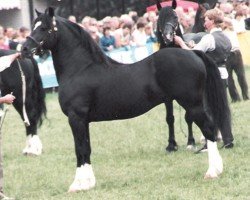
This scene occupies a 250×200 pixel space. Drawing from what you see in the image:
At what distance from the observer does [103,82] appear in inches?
378

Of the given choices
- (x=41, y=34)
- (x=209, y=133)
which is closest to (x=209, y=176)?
(x=209, y=133)

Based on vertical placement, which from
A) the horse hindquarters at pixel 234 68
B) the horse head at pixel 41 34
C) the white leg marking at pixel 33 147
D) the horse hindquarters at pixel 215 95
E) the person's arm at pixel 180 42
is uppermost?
the horse head at pixel 41 34

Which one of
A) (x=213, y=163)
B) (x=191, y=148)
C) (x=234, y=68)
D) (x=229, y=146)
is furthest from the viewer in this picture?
(x=234, y=68)

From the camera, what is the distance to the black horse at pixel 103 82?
31.4 ft

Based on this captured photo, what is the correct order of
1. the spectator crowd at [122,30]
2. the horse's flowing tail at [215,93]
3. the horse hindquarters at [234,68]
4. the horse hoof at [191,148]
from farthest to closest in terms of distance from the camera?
the spectator crowd at [122,30]
the horse hindquarters at [234,68]
the horse hoof at [191,148]
the horse's flowing tail at [215,93]

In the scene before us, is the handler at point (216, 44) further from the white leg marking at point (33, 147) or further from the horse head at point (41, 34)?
the white leg marking at point (33, 147)

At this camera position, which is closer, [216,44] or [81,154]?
[81,154]

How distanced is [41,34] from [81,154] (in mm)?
1502

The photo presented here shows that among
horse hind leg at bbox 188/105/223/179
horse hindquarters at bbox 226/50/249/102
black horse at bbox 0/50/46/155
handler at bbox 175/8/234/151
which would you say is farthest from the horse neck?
horse hindquarters at bbox 226/50/249/102

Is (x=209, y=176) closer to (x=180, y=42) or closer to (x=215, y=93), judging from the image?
(x=215, y=93)

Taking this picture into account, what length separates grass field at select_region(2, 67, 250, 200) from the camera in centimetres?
916

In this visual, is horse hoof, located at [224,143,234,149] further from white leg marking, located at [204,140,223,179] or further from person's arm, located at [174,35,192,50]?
white leg marking, located at [204,140,223,179]

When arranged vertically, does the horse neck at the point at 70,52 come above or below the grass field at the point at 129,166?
above

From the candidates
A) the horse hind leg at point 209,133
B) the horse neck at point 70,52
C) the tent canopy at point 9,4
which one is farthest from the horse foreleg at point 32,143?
the tent canopy at point 9,4
